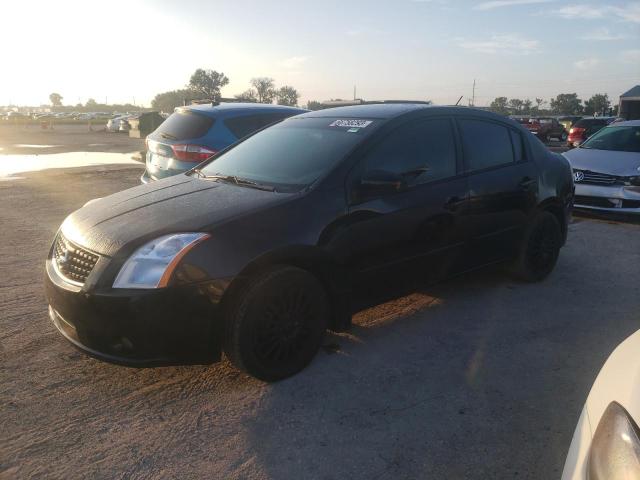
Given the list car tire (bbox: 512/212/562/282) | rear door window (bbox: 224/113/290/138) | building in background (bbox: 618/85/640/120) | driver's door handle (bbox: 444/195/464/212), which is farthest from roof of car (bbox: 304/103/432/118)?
building in background (bbox: 618/85/640/120)

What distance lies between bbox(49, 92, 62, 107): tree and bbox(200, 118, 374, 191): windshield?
7227 inches

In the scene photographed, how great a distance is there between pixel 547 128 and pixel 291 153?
3010cm

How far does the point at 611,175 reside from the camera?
7.76 m

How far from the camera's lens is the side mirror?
3.43 meters

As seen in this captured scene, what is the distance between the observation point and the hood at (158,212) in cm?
301

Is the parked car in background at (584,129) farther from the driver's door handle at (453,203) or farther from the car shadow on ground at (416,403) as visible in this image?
the car shadow on ground at (416,403)

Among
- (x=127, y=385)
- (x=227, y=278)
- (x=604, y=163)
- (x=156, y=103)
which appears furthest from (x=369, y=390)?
(x=156, y=103)

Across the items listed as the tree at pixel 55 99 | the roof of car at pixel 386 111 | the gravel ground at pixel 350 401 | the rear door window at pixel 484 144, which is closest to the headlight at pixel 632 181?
the gravel ground at pixel 350 401

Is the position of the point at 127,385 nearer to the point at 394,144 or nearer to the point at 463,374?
the point at 463,374

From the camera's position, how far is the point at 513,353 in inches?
146

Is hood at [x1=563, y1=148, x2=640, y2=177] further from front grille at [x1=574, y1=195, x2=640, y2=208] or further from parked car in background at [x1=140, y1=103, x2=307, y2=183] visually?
parked car in background at [x1=140, y1=103, x2=307, y2=183]

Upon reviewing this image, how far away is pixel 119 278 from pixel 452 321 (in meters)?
2.55

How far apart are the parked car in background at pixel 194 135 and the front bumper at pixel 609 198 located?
15.7 ft

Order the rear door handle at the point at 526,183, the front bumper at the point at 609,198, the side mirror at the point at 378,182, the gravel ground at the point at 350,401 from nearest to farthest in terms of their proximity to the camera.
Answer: the gravel ground at the point at 350,401
the side mirror at the point at 378,182
the rear door handle at the point at 526,183
the front bumper at the point at 609,198
